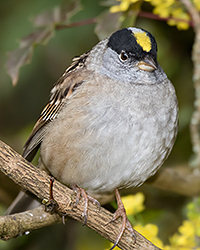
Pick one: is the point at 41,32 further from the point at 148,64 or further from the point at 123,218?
the point at 123,218

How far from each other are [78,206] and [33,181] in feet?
0.89

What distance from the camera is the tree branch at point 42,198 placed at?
1.83 meters

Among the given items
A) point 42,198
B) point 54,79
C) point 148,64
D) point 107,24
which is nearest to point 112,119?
point 148,64

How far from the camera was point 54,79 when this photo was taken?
11.4 ft

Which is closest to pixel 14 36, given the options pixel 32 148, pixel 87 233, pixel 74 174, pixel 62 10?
pixel 62 10

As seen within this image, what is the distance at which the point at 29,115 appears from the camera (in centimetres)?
345

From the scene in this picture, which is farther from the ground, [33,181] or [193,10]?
[193,10]

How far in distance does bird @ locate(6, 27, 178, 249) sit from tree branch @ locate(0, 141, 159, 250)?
2.7 inches

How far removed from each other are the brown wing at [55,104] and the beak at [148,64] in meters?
0.30

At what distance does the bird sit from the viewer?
2.10m

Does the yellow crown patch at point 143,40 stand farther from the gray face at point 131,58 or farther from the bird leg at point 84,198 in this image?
the bird leg at point 84,198

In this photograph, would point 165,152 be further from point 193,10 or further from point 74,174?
point 193,10

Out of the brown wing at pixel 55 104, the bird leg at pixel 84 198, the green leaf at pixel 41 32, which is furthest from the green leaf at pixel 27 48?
the bird leg at pixel 84 198

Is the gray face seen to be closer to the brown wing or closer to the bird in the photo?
the bird
